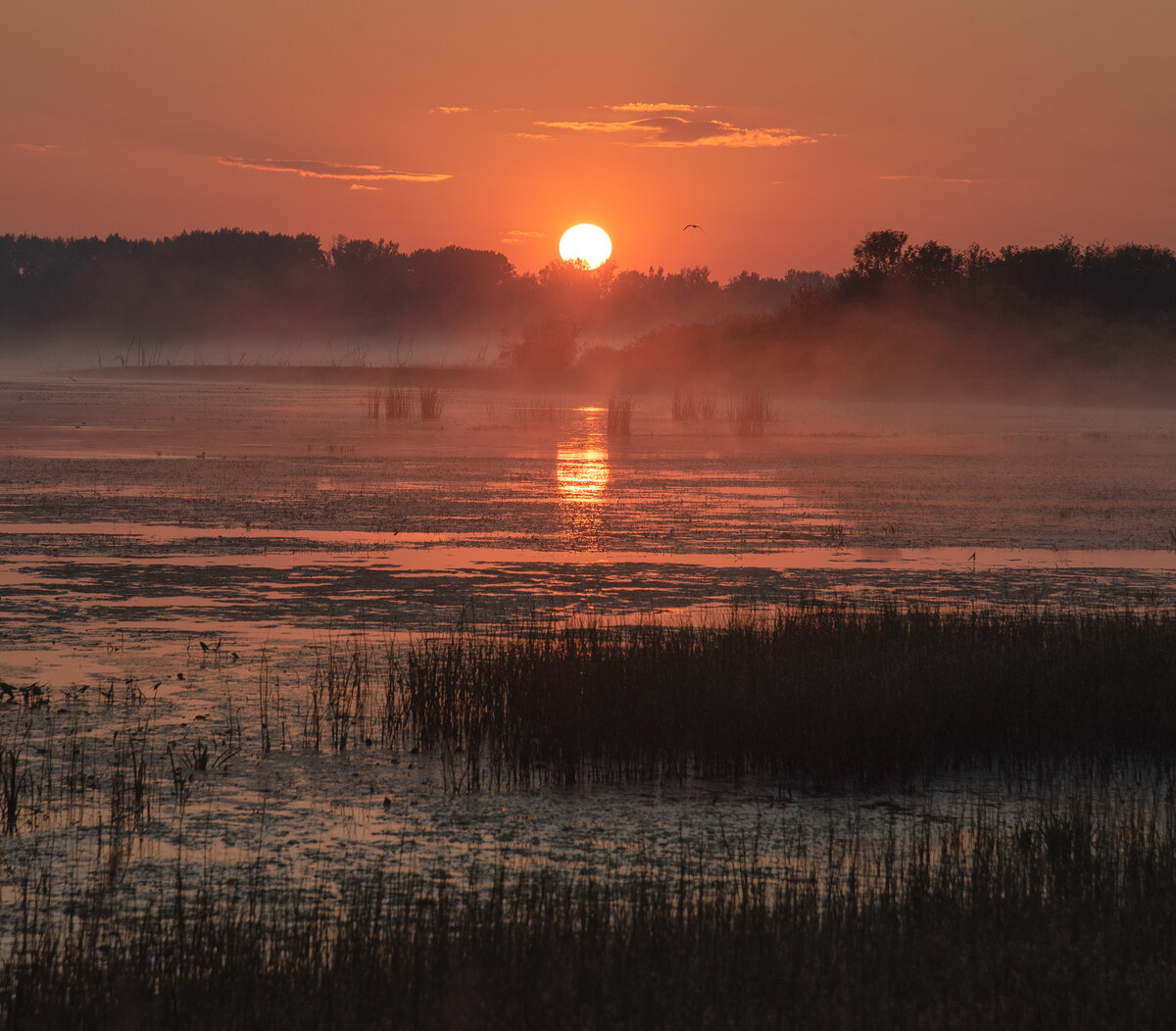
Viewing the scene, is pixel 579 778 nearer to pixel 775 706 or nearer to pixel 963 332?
pixel 775 706

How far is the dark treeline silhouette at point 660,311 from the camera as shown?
280 feet

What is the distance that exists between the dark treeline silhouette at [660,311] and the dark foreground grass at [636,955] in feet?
257

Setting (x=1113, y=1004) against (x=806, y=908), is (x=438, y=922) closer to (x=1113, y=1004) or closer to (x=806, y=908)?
(x=806, y=908)

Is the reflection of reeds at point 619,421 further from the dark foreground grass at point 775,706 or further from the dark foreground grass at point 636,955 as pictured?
the dark foreground grass at point 636,955

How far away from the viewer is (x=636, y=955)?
534cm

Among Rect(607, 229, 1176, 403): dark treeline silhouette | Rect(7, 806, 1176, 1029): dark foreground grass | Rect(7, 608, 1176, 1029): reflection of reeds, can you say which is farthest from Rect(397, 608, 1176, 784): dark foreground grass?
Rect(607, 229, 1176, 403): dark treeline silhouette

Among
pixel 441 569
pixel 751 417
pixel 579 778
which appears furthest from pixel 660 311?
pixel 579 778

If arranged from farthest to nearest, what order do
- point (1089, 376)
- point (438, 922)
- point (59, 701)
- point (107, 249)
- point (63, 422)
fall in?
point (107, 249) < point (1089, 376) < point (63, 422) < point (59, 701) < point (438, 922)

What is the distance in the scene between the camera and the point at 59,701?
950 centimetres

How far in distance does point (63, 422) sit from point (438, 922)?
41855mm

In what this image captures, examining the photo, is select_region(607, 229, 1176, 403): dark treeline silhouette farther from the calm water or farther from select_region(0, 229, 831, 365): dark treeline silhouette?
select_region(0, 229, 831, 365): dark treeline silhouette

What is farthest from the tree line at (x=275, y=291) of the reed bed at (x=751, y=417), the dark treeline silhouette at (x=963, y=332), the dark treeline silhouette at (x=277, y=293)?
the reed bed at (x=751, y=417)

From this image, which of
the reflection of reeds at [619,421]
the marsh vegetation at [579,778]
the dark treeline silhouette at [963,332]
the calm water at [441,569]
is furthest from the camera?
the dark treeline silhouette at [963,332]

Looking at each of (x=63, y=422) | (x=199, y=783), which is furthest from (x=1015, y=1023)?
(x=63, y=422)
